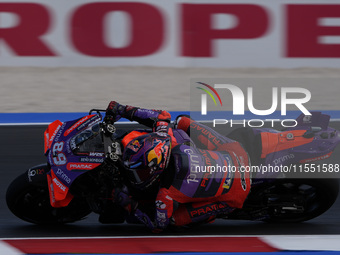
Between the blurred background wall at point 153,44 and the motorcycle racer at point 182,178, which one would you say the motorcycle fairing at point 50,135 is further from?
the blurred background wall at point 153,44

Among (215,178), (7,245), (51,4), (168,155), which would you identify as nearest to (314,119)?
(215,178)

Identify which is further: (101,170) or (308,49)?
(308,49)

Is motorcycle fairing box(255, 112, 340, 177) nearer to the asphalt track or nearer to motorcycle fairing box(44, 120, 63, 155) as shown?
the asphalt track

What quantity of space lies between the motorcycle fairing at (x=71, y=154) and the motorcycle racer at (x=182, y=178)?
201 millimetres

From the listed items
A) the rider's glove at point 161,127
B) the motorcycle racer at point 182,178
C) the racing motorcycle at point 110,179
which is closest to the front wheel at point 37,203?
the racing motorcycle at point 110,179

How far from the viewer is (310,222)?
5.40m

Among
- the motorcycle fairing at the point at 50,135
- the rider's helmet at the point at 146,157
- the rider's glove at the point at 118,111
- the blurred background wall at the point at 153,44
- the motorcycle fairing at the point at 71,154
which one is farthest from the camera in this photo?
the blurred background wall at the point at 153,44

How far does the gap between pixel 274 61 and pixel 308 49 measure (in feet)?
2.11

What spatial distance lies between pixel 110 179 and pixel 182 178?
54 centimetres

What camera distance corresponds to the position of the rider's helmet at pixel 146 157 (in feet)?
14.4

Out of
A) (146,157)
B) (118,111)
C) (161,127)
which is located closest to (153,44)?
(118,111)

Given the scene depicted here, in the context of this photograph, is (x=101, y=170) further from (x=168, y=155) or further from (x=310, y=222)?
(x=310, y=222)

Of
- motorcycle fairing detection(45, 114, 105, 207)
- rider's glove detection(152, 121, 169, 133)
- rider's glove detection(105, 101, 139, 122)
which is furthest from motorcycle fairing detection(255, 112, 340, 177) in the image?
motorcycle fairing detection(45, 114, 105, 207)

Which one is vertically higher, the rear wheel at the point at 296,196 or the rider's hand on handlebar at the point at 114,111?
the rider's hand on handlebar at the point at 114,111
